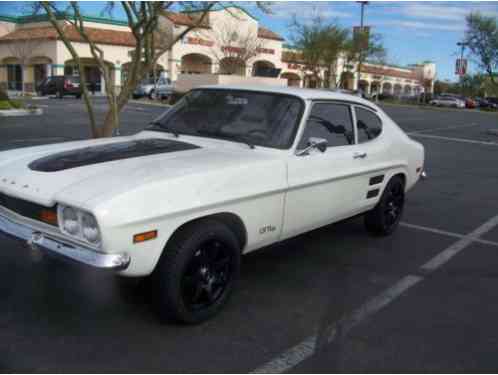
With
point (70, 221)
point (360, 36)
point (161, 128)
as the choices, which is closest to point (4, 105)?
point (161, 128)

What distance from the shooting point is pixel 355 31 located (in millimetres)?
42438

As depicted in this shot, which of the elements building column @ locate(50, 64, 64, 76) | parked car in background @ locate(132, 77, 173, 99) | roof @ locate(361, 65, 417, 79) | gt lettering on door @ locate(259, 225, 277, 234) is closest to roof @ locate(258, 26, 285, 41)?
roof @ locate(361, 65, 417, 79)

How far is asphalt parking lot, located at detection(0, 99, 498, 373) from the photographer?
322 cm

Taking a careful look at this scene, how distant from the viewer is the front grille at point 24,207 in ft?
11.0

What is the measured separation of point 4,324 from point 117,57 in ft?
145

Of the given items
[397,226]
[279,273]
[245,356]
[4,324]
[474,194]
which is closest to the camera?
[245,356]

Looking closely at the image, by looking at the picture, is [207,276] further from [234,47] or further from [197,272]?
[234,47]

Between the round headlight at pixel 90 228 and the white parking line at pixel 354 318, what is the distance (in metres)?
1.20

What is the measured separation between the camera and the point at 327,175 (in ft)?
14.9

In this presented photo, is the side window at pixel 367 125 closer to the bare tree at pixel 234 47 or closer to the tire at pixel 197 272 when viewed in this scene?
the tire at pixel 197 272

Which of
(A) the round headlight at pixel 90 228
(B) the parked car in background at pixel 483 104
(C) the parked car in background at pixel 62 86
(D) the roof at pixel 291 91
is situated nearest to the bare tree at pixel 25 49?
(C) the parked car in background at pixel 62 86

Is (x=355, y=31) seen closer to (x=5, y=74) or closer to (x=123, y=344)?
(x=5, y=74)

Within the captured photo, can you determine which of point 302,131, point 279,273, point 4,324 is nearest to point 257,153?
point 302,131

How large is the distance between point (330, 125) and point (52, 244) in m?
2.64
